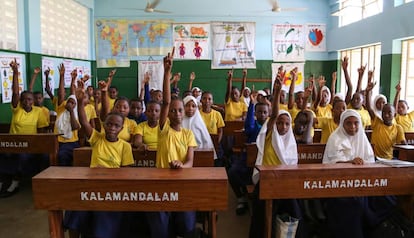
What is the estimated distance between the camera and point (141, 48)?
939 centimetres

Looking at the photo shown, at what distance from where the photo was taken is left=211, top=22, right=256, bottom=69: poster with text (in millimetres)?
9398

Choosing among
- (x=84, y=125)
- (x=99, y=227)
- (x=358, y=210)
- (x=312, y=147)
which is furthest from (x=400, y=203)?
(x=84, y=125)

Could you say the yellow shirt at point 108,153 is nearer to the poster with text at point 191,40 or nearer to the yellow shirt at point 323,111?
the yellow shirt at point 323,111

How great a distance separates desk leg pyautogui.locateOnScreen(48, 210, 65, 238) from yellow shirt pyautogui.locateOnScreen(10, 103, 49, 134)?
101 inches

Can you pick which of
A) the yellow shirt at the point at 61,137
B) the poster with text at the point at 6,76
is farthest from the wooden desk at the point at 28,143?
the poster with text at the point at 6,76

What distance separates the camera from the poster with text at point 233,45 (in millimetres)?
9398

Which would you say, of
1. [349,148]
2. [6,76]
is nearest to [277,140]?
[349,148]

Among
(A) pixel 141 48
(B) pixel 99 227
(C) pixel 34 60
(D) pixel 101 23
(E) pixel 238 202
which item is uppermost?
(D) pixel 101 23

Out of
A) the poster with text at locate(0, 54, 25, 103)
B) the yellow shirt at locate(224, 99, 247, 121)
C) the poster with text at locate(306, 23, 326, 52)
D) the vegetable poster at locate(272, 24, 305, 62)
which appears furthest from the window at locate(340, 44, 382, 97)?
the poster with text at locate(0, 54, 25, 103)

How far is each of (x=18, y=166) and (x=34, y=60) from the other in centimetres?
240

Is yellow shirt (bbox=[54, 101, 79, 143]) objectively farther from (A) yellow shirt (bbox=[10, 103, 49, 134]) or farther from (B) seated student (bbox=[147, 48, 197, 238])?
(B) seated student (bbox=[147, 48, 197, 238])

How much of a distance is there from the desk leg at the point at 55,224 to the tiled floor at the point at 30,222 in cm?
103

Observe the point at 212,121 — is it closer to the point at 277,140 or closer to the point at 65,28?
the point at 277,140

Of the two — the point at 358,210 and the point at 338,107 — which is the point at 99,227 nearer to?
the point at 358,210
